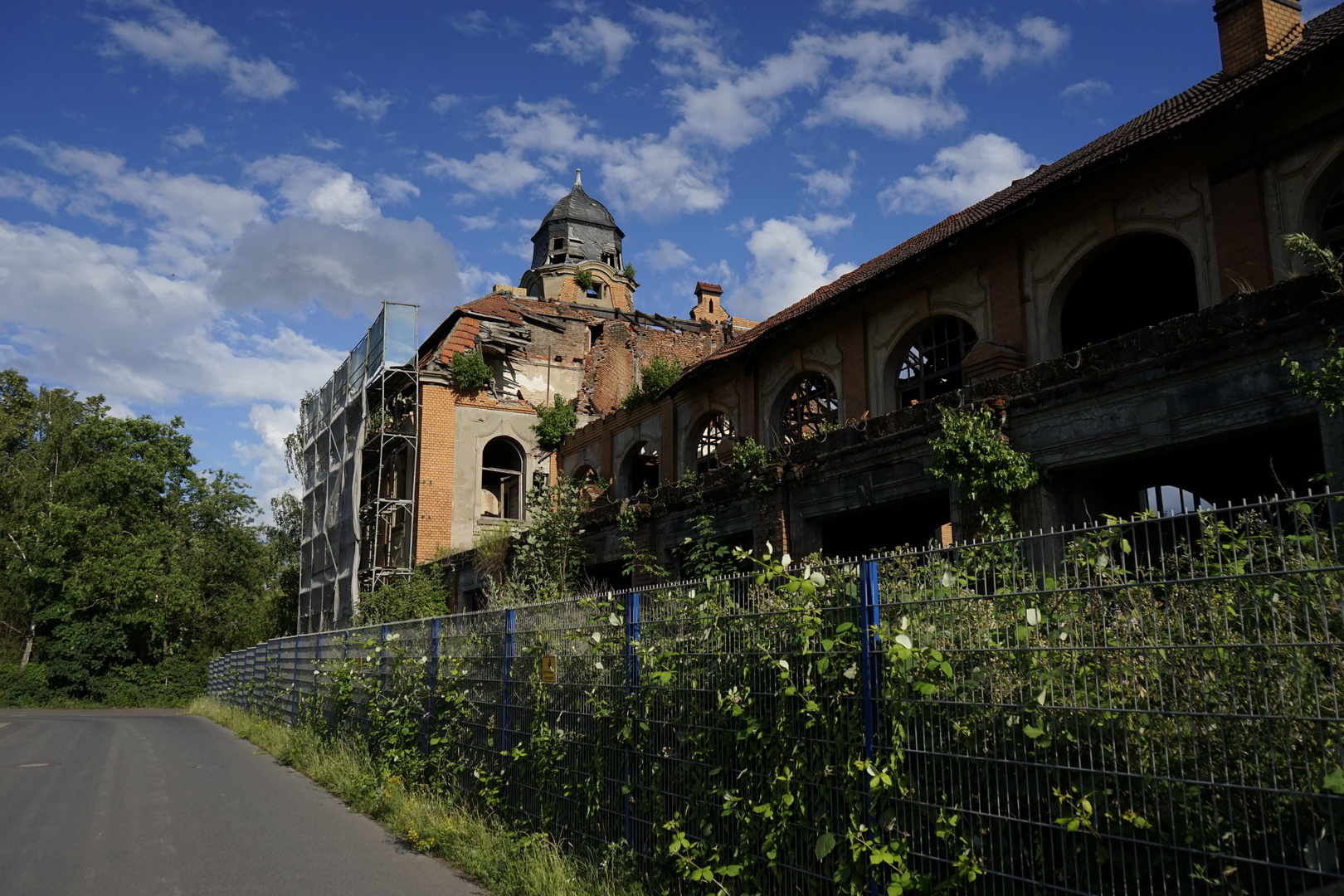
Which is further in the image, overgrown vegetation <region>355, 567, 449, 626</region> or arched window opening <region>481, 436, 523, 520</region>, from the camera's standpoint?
arched window opening <region>481, 436, 523, 520</region>

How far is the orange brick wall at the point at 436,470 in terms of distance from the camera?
98.8ft

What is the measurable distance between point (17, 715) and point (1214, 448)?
1362 inches

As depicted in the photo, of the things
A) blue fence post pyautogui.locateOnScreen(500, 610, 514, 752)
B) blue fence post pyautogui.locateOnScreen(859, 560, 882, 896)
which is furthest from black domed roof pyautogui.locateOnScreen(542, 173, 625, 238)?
blue fence post pyautogui.locateOnScreen(859, 560, 882, 896)

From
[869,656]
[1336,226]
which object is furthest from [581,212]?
[869,656]

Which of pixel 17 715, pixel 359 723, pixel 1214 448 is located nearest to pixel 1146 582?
pixel 359 723

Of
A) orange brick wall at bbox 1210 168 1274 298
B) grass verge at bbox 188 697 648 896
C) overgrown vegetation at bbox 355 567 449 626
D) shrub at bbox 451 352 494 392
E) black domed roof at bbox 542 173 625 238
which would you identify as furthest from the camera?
black domed roof at bbox 542 173 625 238

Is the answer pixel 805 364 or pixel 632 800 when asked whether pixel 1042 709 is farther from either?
pixel 805 364

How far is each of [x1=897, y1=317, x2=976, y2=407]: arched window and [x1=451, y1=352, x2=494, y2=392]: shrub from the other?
52.8 feet

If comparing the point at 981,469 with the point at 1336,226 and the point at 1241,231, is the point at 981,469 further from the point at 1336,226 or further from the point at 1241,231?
the point at 1336,226

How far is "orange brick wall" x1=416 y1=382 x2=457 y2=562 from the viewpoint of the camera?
30.1m

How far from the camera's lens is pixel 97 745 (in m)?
19.2

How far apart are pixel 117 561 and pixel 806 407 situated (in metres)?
32.4

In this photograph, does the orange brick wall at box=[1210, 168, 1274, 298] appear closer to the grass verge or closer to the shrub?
the grass verge

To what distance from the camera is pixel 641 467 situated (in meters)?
30.0
